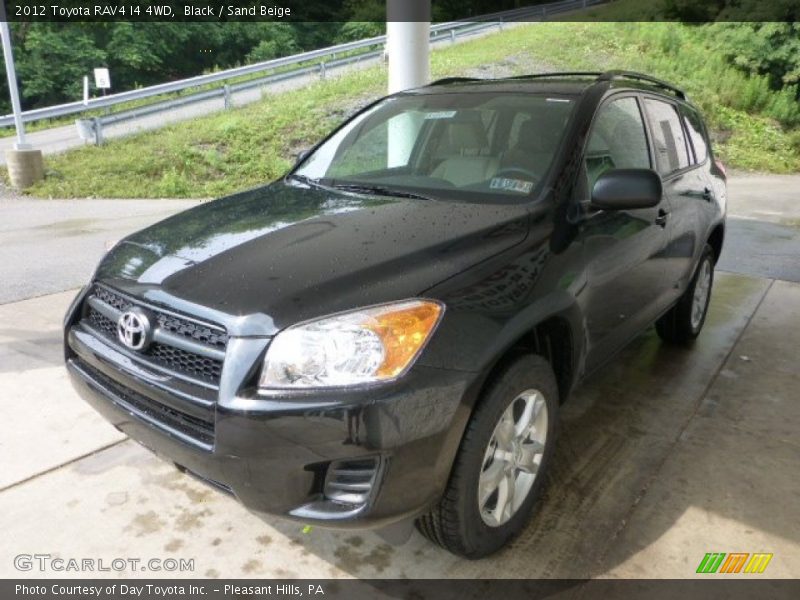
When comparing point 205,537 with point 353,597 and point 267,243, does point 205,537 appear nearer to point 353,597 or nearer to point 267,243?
point 353,597

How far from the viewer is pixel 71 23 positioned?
2772 cm

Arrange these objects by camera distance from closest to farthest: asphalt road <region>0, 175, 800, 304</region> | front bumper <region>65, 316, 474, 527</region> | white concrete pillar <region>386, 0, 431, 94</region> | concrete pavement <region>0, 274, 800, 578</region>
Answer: front bumper <region>65, 316, 474, 527</region> → concrete pavement <region>0, 274, 800, 578</region> → white concrete pillar <region>386, 0, 431, 94</region> → asphalt road <region>0, 175, 800, 304</region>

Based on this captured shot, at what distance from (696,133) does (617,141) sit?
1517 millimetres

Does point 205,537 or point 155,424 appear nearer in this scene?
point 155,424

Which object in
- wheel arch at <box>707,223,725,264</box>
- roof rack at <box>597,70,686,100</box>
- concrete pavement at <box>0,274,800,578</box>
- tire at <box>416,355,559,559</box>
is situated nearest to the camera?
tire at <box>416,355,559,559</box>

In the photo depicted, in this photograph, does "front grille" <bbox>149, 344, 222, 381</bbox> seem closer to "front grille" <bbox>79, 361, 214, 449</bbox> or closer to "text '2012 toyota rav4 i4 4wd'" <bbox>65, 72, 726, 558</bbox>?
"text '2012 toyota rav4 i4 4wd'" <bbox>65, 72, 726, 558</bbox>

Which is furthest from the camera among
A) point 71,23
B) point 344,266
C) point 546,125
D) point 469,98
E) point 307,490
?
point 71,23

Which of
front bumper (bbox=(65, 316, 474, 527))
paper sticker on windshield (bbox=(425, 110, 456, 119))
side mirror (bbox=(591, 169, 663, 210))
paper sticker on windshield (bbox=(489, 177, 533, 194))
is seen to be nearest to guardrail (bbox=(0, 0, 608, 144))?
paper sticker on windshield (bbox=(425, 110, 456, 119))

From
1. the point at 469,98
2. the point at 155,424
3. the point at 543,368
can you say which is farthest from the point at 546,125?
the point at 155,424

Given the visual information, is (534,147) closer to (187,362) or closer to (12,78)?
(187,362)

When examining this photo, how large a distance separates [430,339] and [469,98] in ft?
5.80

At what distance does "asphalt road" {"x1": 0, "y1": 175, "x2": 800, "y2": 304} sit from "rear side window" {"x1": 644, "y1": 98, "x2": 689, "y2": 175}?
2.88 metres

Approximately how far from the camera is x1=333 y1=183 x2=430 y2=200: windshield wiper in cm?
290

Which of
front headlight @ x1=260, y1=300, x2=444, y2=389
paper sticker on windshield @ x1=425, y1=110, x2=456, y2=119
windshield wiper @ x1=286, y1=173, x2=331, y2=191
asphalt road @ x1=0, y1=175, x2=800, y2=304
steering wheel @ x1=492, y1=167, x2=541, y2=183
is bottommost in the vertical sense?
asphalt road @ x1=0, y1=175, x2=800, y2=304
